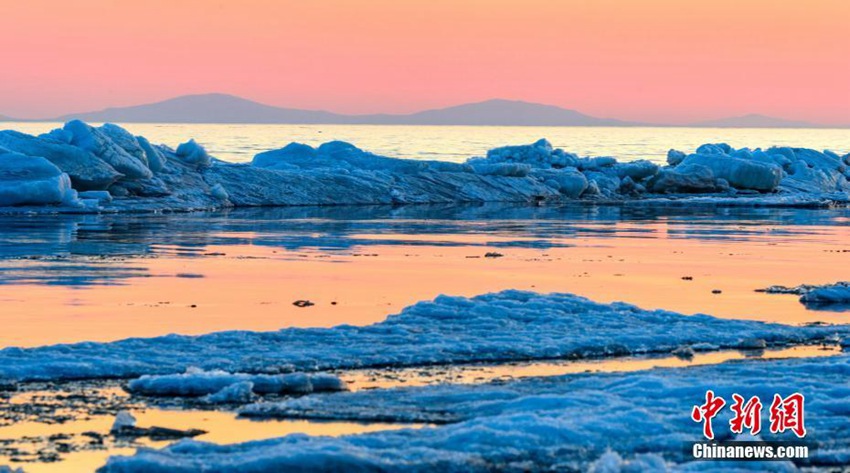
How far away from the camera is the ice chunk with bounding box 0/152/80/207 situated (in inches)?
1222

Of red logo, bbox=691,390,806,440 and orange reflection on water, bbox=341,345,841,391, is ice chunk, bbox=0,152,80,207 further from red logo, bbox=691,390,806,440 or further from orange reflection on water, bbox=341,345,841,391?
red logo, bbox=691,390,806,440

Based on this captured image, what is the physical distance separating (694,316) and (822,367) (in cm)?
300

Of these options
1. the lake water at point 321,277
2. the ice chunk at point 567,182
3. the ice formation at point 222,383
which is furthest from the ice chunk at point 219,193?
the ice formation at point 222,383

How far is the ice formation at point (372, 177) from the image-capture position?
3394 cm

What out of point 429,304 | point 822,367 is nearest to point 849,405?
point 822,367

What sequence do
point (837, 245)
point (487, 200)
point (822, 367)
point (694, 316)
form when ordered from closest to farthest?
point (822, 367)
point (694, 316)
point (837, 245)
point (487, 200)

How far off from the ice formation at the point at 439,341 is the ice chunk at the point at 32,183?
62.4 ft

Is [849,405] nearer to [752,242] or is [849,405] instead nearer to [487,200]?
[752,242]

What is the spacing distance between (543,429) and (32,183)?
81.4 ft

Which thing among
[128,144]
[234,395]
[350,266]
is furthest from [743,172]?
[234,395]

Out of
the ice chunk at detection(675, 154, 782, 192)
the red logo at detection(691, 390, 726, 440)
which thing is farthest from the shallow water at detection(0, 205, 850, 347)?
the ice chunk at detection(675, 154, 782, 192)

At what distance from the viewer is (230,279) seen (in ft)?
58.0

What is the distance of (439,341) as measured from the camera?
40.0ft

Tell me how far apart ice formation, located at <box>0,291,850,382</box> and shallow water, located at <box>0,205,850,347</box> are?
0.87 metres
